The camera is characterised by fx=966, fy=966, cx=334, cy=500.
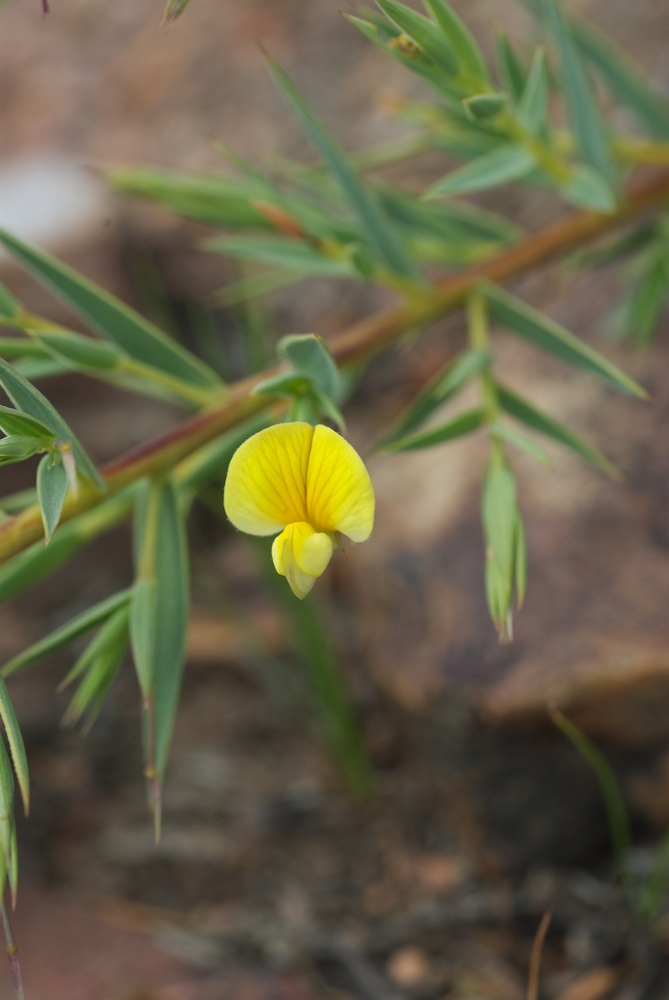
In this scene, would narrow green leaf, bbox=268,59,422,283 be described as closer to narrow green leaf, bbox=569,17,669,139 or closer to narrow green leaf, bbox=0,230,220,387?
narrow green leaf, bbox=0,230,220,387

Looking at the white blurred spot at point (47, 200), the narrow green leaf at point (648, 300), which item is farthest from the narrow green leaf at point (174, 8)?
the white blurred spot at point (47, 200)

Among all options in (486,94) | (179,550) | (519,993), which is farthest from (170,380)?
(519,993)

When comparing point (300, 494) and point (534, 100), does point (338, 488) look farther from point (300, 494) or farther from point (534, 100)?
point (534, 100)

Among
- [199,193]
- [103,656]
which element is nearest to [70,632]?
[103,656]

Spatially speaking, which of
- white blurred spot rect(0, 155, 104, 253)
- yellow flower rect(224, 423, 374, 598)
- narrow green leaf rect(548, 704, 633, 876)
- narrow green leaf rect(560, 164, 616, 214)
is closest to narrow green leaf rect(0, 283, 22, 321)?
yellow flower rect(224, 423, 374, 598)

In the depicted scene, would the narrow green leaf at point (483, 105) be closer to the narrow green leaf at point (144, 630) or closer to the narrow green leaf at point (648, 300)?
the narrow green leaf at point (648, 300)

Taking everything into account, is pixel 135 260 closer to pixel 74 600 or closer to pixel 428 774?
pixel 74 600

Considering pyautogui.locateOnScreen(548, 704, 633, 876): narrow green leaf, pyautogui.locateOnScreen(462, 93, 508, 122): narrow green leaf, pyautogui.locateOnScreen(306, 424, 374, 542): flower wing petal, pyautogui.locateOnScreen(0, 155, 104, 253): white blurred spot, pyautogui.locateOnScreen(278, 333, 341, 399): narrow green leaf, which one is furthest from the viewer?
pyautogui.locateOnScreen(0, 155, 104, 253): white blurred spot
